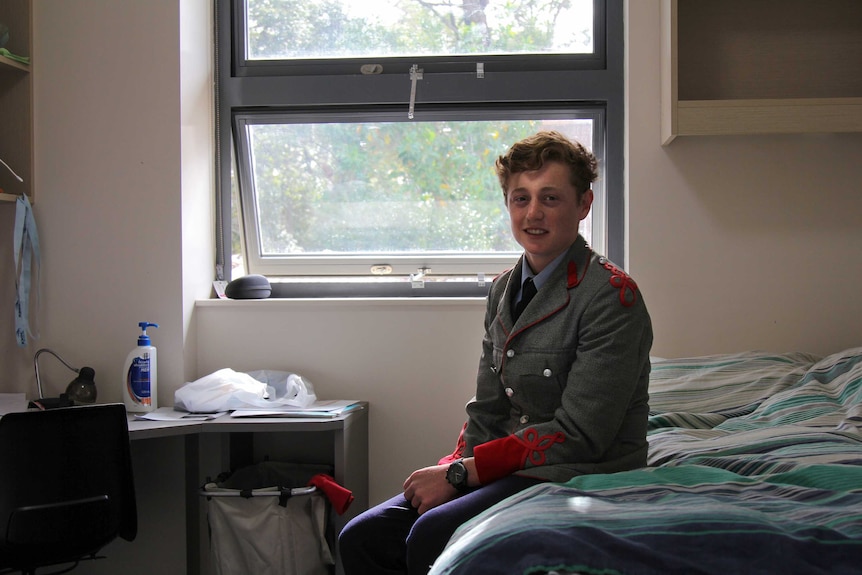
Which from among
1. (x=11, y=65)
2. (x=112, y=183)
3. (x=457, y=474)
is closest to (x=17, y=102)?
(x=11, y=65)

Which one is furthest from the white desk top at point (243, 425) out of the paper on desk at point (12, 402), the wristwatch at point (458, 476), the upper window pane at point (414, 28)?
the upper window pane at point (414, 28)

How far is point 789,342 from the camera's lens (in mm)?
2830

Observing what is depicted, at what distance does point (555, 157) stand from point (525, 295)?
33 centimetres

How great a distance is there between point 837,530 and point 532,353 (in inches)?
29.5

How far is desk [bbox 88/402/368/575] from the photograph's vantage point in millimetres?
2678

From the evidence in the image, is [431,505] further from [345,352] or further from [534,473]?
[345,352]

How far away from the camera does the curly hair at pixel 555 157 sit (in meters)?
1.82

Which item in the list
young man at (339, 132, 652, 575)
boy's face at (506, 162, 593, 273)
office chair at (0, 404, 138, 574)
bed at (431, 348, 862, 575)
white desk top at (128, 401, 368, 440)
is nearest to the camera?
bed at (431, 348, 862, 575)

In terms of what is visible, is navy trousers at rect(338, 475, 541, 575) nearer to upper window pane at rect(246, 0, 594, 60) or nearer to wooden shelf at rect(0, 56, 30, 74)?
upper window pane at rect(246, 0, 594, 60)

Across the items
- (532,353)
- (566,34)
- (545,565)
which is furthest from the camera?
(566,34)

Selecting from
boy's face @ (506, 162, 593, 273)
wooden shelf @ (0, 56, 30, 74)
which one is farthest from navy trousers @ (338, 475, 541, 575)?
wooden shelf @ (0, 56, 30, 74)

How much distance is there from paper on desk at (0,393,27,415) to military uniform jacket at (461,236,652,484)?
5.31 ft

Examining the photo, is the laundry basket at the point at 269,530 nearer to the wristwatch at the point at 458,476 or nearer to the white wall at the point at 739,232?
the wristwatch at the point at 458,476

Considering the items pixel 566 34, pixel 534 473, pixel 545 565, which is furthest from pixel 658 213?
pixel 545 565
